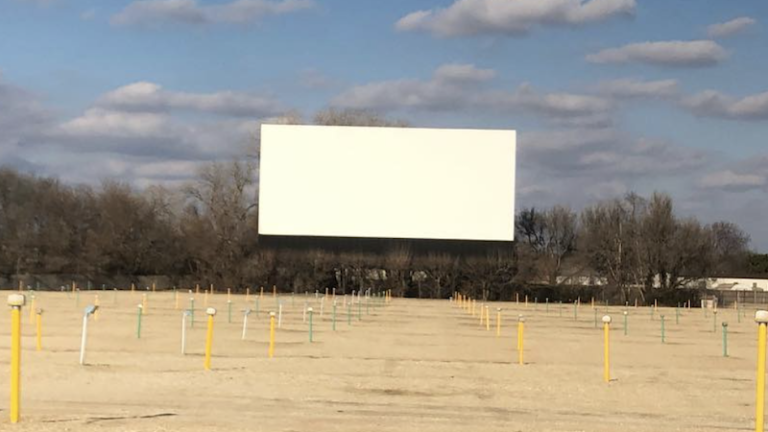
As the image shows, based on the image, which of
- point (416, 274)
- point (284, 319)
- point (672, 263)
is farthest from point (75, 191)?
point (284, 319)

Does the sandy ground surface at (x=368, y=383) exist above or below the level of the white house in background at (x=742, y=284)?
below

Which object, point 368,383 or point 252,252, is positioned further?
point 252,252

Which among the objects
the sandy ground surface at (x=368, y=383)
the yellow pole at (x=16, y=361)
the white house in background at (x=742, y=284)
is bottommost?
the sandy ground surface at (x=368, y=383)

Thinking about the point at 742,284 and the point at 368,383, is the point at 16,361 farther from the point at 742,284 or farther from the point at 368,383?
the point at 742,284

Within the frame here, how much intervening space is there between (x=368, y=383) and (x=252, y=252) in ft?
222

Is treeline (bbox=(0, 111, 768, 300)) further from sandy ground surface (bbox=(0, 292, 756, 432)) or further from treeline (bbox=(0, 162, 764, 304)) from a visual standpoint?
sandy ground surface (bbox=(0, 292, 756, 432))

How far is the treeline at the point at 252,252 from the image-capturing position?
79062 mm

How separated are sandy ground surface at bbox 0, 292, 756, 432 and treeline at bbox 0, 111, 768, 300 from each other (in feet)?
143

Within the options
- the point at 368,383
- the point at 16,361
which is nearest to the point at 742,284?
the point at 368,383

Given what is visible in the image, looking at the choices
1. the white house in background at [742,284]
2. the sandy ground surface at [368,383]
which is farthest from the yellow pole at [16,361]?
the white house in background at [742,284]

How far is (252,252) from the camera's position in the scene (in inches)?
3339

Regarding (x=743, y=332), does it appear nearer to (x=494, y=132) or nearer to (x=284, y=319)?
(x=284, y=319)

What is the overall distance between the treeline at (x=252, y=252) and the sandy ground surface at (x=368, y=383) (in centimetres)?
4358

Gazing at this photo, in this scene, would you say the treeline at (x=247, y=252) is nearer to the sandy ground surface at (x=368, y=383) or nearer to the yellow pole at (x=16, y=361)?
the sandy ground surface at (x=368, y=383)
